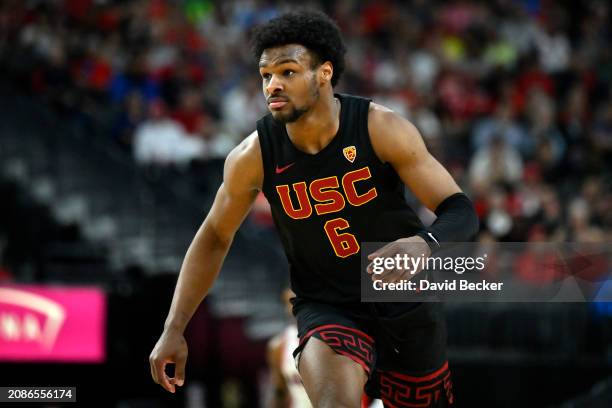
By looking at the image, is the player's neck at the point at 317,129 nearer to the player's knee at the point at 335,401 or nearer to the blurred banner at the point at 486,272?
the blurred banner at the point at 486,272

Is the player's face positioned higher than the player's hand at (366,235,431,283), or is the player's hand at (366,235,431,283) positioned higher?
the player's face

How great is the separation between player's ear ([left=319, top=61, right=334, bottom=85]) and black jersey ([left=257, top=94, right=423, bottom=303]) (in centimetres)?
18

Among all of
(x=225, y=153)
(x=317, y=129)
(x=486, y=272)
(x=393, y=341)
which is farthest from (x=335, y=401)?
(x=225, y=153)

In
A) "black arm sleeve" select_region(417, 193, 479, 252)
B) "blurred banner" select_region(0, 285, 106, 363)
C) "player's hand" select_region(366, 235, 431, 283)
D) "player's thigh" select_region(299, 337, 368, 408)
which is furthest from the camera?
"blurred banner" select_region(0, 285, 106, 363)

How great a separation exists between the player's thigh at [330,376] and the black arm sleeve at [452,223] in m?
0.75

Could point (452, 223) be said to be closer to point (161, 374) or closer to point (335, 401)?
point (335, 401)

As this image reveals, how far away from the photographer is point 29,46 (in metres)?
13.6

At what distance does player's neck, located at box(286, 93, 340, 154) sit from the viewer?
5.32 meters

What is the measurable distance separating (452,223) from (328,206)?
68 cm

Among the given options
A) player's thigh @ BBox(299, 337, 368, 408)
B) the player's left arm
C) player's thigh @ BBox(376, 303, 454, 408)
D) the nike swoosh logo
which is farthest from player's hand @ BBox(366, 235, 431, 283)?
the nike swoosh logo

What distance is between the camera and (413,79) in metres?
14.9

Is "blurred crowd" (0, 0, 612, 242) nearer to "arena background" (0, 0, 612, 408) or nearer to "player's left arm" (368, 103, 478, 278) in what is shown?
"arena background" (0, 0, 612, 408)

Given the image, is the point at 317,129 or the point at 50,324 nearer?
the point at 317,129

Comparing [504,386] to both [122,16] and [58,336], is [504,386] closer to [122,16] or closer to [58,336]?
[58,336]
